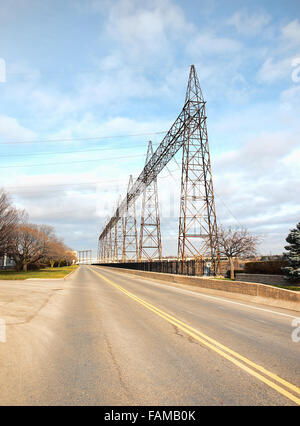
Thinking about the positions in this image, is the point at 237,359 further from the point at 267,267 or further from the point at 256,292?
the point at 267,267

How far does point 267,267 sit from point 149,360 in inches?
980

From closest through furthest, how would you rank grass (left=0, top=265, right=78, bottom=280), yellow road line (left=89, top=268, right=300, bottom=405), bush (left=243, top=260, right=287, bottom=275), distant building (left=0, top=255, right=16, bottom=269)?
yellow road line (left=89, top=268, right=300, bottom=405)
bush (left=243, top=260, right=287, bottom=275)
grass (left=0, top=265, right=78, bottom=280)
distant building (left=0, top=255, right=16, bottom=269)

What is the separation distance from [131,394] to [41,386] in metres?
1.30

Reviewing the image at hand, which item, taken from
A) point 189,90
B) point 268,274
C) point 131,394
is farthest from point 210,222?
point 131,394

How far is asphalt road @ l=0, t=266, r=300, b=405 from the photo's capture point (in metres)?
3.99

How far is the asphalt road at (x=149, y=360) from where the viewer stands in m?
3.99

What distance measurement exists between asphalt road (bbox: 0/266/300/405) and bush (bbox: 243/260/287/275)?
687 inches

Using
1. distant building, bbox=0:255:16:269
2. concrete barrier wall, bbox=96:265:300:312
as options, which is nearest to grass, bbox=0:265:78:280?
concrete barrier wall, bbox=96:265:300:312

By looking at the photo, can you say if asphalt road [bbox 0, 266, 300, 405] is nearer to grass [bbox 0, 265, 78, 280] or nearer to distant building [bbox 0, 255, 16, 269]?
grass [bbox 0, 265, 78, 280]

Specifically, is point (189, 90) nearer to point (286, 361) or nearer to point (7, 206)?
point (7, 206)

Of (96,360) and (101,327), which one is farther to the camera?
(101,327)

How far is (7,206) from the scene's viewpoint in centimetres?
3825

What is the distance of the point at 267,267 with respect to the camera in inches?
1096

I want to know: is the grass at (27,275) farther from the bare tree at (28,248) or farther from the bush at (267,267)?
the bush at (267,267)
